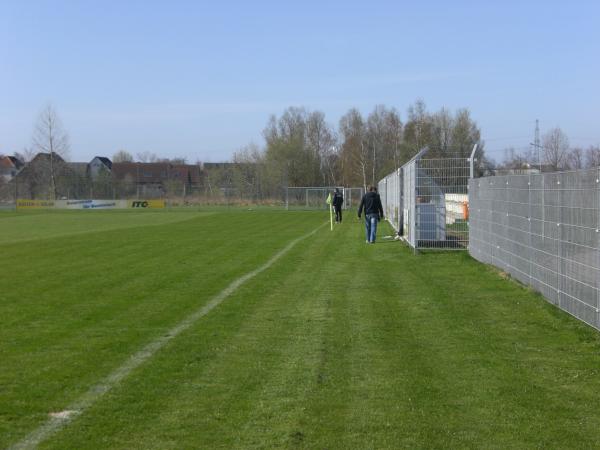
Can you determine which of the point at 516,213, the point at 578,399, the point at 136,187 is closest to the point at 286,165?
the point at 136,187

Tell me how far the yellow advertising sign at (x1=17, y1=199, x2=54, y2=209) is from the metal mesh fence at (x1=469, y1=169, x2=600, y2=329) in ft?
221

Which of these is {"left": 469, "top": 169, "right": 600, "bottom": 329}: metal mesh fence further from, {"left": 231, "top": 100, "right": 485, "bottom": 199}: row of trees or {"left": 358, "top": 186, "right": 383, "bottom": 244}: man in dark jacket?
{"left": 231, "top": 100, "right": 485, "bottom": 199}: row of trees

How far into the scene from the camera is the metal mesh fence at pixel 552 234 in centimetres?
799

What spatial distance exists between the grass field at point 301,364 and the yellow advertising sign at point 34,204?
65.0 m

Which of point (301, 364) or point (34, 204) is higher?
point (34, 204)

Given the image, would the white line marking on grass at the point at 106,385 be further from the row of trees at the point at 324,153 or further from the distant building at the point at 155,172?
the distant building at the point at 155,172

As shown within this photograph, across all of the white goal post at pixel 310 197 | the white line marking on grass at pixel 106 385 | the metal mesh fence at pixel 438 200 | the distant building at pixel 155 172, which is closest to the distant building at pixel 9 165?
the distant building at pixel 155 172

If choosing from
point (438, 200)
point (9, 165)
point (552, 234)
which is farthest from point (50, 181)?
point (552, 234)

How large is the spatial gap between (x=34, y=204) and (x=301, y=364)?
73365 mm

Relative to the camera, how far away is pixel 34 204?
244 ft

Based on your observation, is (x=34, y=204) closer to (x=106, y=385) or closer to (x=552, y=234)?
(x=552, y=234)

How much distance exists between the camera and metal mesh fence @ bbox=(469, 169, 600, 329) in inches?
314

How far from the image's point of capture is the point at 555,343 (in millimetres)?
7516

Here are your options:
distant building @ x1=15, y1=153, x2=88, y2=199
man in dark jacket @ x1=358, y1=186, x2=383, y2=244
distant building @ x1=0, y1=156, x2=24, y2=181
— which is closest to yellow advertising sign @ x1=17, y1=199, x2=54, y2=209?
distant building @ x1=15, y1=153, x2=88, y2=199
